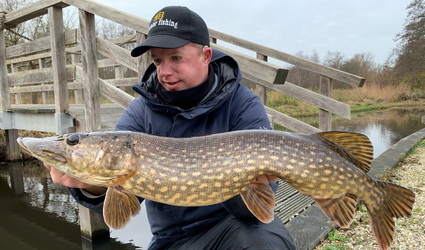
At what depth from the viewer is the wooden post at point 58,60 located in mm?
4223

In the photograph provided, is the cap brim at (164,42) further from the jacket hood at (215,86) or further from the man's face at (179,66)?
the jacket hood at (215,86)

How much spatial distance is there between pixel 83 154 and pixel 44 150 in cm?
18

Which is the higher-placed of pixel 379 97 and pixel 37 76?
pixel 37 76

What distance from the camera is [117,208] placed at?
64.0 inches

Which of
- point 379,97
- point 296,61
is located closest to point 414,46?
point 379,97

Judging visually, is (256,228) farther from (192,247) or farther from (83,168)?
(83,168)

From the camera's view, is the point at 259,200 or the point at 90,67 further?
the point at 90,67

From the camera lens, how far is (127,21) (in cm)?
338

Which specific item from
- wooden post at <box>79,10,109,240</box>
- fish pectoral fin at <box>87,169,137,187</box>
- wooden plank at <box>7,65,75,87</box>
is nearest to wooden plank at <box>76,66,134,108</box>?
wooden post at <box>79,10,109,240</box>

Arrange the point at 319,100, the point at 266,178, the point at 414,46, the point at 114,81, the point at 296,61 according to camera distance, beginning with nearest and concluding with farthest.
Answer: the point at 266,178, the point at 319,100, the point at 296,61, the point at 114,81, the point at 414,46

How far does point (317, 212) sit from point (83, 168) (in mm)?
2328

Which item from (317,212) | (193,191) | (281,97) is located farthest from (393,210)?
(281,97)

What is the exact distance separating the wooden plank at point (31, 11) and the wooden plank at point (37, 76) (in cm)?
85

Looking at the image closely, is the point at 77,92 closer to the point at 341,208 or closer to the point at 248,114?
the point at 248,114
